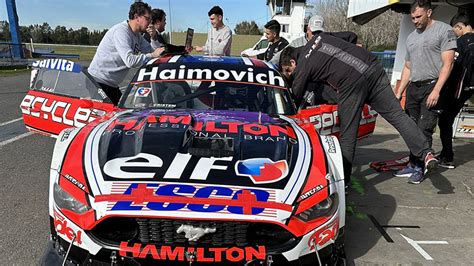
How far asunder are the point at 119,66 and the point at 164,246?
313cm

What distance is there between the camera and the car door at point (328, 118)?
132 inches

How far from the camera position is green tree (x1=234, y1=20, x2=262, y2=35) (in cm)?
8188

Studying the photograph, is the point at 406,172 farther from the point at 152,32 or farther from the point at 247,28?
the point at 247,28

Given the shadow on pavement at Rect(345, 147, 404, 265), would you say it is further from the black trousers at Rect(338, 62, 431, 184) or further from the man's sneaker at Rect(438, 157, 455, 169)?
the man's sneaker at Rect(438, 157, 455, 169)

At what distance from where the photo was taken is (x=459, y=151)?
606cm

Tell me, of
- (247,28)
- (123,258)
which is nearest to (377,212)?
(123,258)

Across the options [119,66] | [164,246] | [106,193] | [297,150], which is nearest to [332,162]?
[297,150]

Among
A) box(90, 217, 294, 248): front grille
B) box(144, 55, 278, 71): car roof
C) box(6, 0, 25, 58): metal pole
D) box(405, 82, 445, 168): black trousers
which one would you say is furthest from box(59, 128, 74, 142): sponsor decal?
box(6, 0, 25, 58): metal pole

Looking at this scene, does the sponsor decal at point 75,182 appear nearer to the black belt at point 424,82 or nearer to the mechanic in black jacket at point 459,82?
the black belt at point 424,82

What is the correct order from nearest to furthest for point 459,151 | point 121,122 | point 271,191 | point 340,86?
point 271,191 < point 121,122 < point 340,86 < point 459,151

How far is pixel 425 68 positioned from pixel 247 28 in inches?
3279

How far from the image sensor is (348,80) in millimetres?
3654

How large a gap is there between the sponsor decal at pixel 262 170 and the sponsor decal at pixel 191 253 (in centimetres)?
38

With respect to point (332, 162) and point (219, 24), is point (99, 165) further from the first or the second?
point (219, 24)
